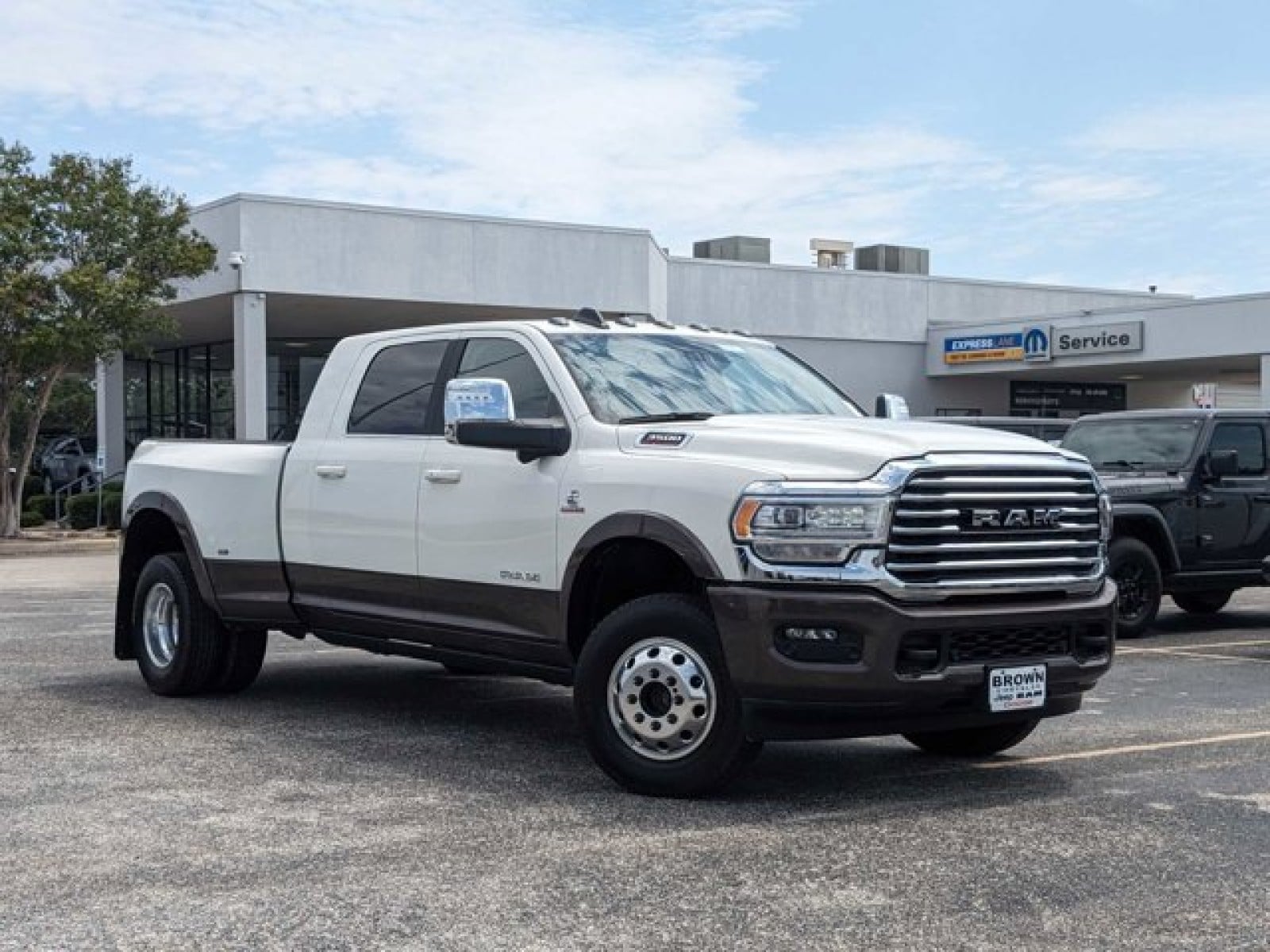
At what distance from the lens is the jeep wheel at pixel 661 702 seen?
6676mm

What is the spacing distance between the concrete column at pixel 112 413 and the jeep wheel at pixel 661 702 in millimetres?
Answer: 35403

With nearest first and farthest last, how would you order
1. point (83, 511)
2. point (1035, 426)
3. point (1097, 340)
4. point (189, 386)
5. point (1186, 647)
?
point (1186, 647) < point (1035, 426) < point (83, 511) < point (1097, 340) < point (189, 386)

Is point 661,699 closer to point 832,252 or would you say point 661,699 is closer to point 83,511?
point 83,511

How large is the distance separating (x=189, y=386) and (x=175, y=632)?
3412cm

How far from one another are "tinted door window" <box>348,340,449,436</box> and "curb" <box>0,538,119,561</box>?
20.1m

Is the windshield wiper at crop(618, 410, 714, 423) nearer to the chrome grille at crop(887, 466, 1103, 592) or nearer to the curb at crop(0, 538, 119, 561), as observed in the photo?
the chrome grille at crop(887, 466, 1103, 592)

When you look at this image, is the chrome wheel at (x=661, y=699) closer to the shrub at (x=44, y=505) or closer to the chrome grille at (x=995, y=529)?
the chrome grille at (x=995, y=529)

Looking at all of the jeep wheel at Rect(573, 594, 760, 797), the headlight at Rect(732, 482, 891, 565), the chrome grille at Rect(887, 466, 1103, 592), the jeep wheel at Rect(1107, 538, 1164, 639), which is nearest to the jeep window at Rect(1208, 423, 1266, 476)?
the jeep wheel at Rect(1107, 538, 1164, 639)

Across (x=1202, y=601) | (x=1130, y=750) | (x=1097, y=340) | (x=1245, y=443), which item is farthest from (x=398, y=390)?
(x=1097, y=340)

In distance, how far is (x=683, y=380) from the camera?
7.96 metres

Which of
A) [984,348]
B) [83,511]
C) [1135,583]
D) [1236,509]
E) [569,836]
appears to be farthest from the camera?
[984,348]

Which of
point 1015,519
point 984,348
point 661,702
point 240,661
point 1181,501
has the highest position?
point 984,348

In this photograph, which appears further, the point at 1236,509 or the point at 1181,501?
the point at 1236,509

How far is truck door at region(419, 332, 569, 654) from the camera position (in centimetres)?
748
